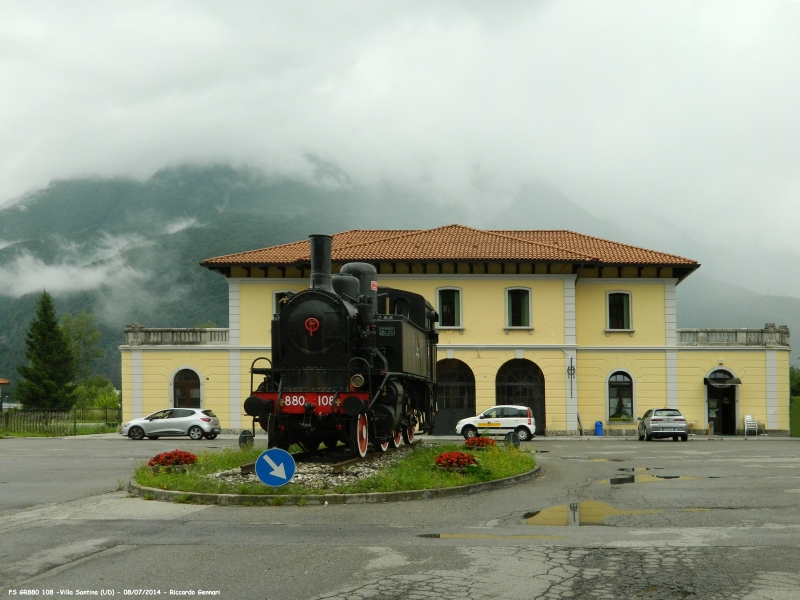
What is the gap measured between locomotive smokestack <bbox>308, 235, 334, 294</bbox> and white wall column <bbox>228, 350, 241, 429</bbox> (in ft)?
75.7

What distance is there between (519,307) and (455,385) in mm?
4290

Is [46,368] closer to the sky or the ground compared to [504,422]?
closer to the sky

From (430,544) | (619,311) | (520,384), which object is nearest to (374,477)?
(430,544)

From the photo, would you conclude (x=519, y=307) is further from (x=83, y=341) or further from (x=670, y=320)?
(x=83, y=341)

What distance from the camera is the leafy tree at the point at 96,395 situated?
61.8 meters

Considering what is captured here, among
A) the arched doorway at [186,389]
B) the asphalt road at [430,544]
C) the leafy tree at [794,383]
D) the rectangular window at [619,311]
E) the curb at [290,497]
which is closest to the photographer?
the asphalt road at [430,544]

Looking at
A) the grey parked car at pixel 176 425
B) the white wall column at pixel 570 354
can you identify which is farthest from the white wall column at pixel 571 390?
the grey parked car at pixel 176 425

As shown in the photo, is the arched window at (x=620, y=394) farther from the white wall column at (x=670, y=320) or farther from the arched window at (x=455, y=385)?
the arched window at (x=455, y=385)

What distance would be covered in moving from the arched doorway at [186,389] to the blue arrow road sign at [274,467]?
2907 cm

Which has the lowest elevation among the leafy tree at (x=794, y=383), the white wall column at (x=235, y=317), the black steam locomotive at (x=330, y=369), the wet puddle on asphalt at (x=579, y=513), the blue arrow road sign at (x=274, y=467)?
the leafy tree at (x=794, y=383)

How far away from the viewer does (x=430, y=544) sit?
368 inches

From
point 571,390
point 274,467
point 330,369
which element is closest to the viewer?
point 274,467

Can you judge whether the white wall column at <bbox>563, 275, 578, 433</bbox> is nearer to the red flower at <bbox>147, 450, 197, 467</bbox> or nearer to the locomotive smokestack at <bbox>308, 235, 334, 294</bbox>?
the locomotive smokestack at <bbox>308, 235, 334, 294</bbox>

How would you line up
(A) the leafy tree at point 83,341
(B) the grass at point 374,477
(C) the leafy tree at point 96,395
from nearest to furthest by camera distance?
(B) the grass at point 374,477
(C) the leafy tree at point 96,395
(A) the leafy tree at point 83,341
